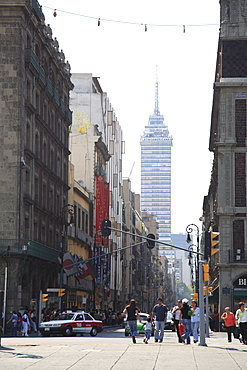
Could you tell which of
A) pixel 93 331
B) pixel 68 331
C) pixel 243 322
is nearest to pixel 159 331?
pixel 243 322

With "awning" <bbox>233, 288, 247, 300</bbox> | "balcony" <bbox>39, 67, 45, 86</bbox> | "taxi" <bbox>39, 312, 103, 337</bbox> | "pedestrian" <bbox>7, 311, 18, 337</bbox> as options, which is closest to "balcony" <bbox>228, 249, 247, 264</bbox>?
"awning" <bbox>233, 288, 247, 300</bbox>

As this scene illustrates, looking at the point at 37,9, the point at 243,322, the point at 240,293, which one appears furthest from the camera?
the point at 240,293

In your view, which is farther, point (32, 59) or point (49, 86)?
point (49, 86)

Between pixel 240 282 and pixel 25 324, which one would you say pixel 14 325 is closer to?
pixel 25 324

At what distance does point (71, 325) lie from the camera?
4131cm

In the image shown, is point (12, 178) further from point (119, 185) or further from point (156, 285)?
point (156, 285)

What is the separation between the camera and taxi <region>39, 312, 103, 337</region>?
40.4 metres

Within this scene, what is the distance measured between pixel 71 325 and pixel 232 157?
75.8ft

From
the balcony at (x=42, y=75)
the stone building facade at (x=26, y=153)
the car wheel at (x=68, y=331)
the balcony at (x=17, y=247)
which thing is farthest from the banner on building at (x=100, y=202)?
the car wheel at (x=68, y=331)

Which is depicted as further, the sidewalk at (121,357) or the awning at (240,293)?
the awning at (240,293)

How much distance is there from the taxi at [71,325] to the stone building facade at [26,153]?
19.6ft

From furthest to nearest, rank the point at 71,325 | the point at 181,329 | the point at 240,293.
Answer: the point at 240,293 < the point at 71,325 < the point at 181,329

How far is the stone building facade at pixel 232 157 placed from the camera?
2264 inches

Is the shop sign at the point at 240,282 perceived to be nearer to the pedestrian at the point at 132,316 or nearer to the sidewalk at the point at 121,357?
the pedestrian at the point at 132,316
